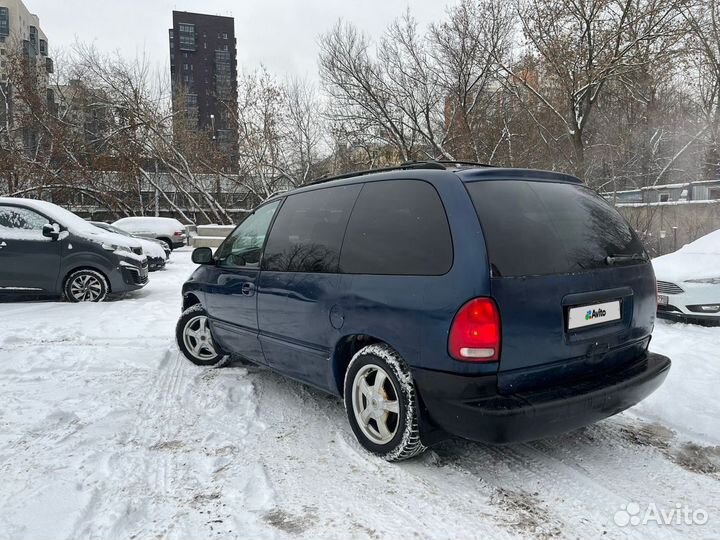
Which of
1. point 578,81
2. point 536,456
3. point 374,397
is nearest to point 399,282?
point 374,397

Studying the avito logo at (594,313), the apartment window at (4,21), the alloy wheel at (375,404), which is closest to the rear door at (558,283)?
the avito logo at (594,313)

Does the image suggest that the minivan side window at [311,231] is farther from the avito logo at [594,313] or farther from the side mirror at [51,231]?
the side mirror at [51,231]

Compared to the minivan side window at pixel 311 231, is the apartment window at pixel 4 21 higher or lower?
higher

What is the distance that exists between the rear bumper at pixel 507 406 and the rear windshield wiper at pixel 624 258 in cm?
69

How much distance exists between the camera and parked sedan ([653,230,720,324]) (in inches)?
254

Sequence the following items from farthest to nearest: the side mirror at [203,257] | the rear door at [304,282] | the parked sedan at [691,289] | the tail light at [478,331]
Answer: the parked sedan at [691,289] → the side mirror at [203,257] → the rear door at [304,282] → the tail light at [478,331]

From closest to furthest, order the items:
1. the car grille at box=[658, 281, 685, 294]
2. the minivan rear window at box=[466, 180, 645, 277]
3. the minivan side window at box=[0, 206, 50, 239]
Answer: the minivan rear window at box=[466, 180, 645, 277]
the car grille at box=[658, 281, 685, 294]
the minivan side window at box=[0, 206, 50, 239]

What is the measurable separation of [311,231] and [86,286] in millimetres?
6550

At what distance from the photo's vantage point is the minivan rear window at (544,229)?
2.71 meters

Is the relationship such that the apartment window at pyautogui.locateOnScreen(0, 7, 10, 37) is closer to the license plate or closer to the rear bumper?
the rear bumper

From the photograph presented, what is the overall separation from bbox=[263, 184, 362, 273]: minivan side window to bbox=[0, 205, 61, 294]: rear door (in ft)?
19.9

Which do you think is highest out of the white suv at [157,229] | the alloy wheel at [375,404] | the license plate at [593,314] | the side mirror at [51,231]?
the white suv at [157,229]

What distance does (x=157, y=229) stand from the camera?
19.6 m

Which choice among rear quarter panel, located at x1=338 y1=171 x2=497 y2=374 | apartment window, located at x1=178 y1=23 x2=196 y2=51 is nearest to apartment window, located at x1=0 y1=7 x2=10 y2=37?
apartment window, located at x1=178 y1=23 x2=196 y2=51
